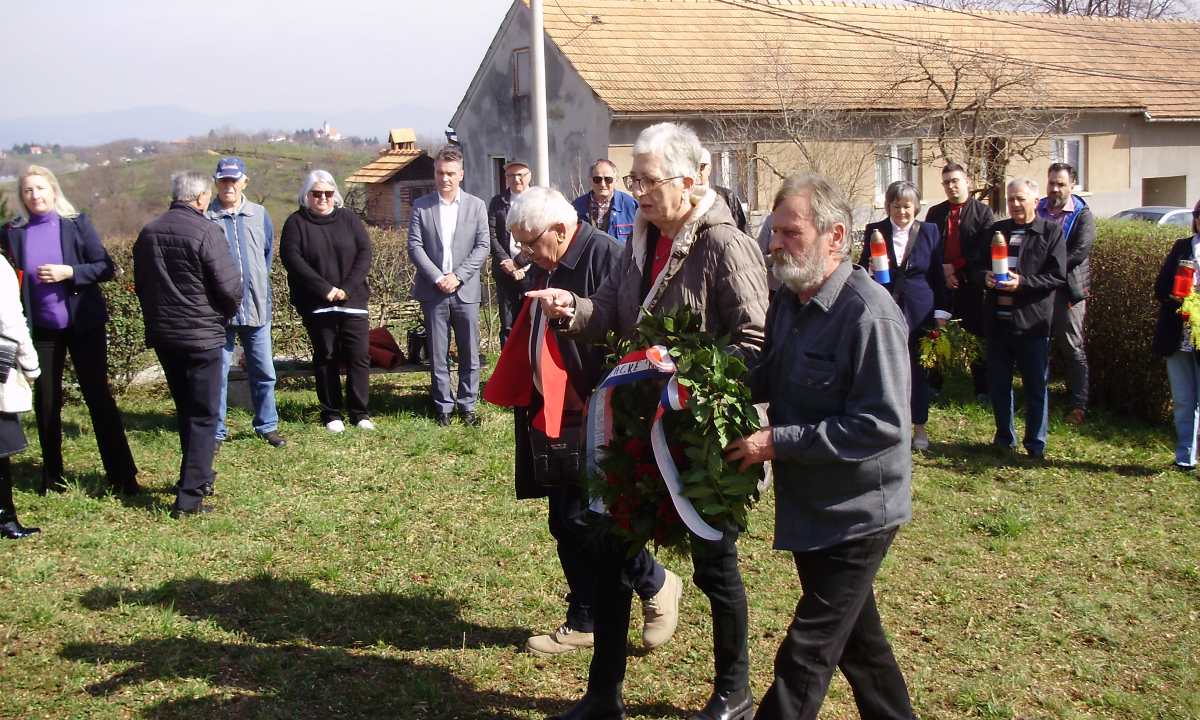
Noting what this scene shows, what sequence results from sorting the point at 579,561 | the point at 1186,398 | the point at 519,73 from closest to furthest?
the point at 579,561
the point at 1186,398
the point at 519,73

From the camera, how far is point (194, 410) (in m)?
5.98

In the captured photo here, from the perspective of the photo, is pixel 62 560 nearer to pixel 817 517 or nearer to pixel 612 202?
pixel 817 517

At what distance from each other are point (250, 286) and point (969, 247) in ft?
19.1

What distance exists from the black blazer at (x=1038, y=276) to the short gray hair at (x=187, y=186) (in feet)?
18.4

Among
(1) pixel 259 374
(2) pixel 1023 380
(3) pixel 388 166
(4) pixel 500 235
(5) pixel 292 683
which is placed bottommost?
(5) pixel 292 683

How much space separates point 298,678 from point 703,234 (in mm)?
2556

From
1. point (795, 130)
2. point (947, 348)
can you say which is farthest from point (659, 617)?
point (795, 130)

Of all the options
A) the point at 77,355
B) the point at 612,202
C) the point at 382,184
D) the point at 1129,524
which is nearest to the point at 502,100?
the point at 382,184

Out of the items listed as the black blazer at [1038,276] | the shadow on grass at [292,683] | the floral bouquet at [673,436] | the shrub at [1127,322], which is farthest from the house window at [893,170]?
the floral bouquet at [673,436]

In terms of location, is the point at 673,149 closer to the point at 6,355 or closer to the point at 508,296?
the point at 6,355

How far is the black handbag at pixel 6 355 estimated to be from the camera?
5344 millimetres

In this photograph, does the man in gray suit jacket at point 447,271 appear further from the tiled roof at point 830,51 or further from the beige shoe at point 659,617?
the tiled roof at point 830,51

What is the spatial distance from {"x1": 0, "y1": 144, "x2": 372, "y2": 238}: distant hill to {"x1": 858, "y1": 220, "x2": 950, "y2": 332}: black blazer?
32.2 metres

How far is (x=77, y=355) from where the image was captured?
6332 millimetres
